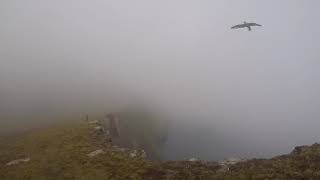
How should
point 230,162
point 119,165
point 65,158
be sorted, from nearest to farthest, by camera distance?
1. point 119,165
2. point 230,162
3. point 65,158

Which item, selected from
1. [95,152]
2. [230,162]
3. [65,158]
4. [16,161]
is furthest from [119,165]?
[16,161]

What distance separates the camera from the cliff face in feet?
183

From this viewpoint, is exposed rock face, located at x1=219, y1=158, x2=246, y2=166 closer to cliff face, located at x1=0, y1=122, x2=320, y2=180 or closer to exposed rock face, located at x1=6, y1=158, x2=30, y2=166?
cliff face, located at x1=0, y1=122, x2=320, y2=180

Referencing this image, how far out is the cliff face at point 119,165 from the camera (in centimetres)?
5581

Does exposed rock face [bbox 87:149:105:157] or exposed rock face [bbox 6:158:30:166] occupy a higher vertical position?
exposed rock face [bbox 87:149:105:157]

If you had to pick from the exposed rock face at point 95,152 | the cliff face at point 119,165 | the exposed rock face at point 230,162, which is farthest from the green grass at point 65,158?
the exposed rock face at point 230,162

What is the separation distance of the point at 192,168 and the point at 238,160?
7.63 meters

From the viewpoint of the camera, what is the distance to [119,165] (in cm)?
6100

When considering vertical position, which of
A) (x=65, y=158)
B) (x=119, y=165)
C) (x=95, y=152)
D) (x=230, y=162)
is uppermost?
(x=95, y=152)

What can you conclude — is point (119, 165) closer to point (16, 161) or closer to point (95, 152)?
point (95, 152)

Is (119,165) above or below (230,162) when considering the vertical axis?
above

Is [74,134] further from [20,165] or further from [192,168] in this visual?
[192,168]

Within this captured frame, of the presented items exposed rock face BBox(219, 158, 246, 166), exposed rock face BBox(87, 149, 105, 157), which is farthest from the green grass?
exposed rock face BBox(219, 158, 246, 166)

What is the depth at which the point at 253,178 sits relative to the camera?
2096 inches
